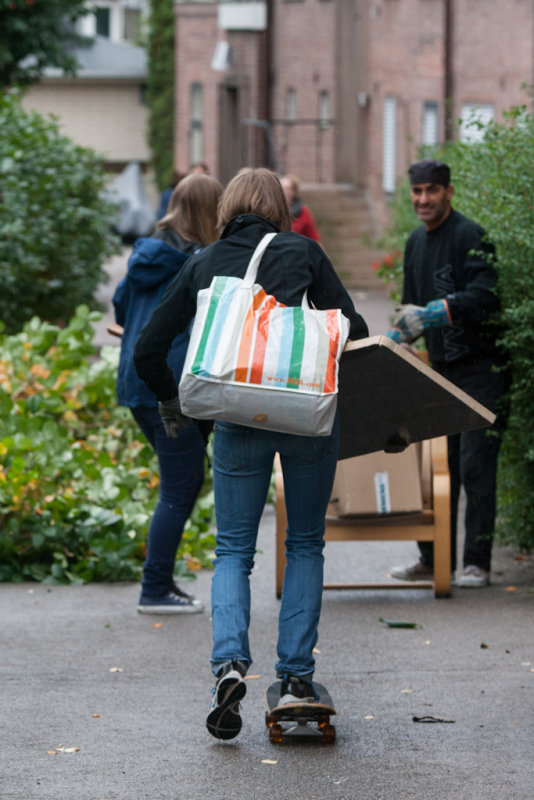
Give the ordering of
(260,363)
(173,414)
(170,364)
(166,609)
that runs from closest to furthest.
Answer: (260,363), (173,414), (170,364), (166,609)

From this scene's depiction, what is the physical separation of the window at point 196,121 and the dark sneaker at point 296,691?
32.9 m

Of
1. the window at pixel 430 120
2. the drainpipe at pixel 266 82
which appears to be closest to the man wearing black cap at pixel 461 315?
the window at pixel 430 120

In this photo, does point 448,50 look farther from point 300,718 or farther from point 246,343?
point 300,718

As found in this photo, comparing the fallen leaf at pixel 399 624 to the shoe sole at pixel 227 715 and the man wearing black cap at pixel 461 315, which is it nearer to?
the man wearing black cap at pixel 461 315

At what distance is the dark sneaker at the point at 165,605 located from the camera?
6223 millimetres

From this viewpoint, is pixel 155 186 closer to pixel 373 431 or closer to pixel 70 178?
pixel 70 178

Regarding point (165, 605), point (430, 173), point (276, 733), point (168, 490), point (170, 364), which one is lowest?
point (165, 605)

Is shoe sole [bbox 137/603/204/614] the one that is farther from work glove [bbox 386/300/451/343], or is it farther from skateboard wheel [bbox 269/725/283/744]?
skateboard wheel [bbox 269/725/283/744]

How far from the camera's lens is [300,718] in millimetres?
4363

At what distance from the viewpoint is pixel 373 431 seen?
505 centimetres

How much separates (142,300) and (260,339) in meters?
1.92

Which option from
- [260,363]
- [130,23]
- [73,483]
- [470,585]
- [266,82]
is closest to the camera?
[260,363]

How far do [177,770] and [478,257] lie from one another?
317 cm

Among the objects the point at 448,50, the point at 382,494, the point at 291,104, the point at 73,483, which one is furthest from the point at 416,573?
the point at 291,104
